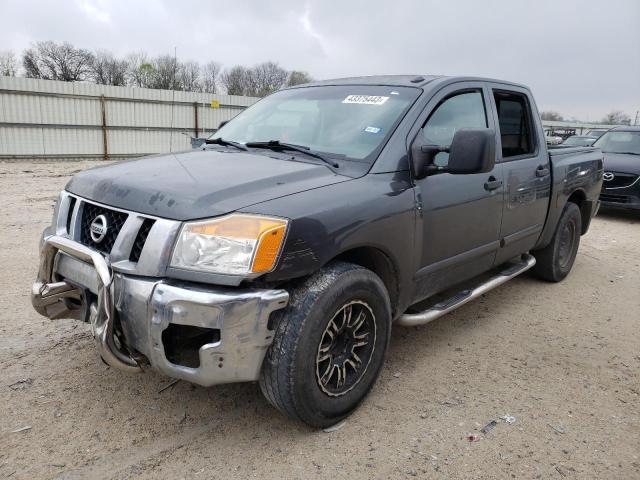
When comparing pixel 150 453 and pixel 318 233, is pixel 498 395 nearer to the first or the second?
pixel 318 233

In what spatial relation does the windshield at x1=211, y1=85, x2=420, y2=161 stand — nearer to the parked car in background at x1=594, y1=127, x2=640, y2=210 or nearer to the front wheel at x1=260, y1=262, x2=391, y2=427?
the front wheel at x1=260, y1=262, x2=391, y2=427

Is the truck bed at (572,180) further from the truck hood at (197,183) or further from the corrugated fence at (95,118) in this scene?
the corrugated fence at (95,118)

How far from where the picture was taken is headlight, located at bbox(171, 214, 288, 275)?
85.8 inches

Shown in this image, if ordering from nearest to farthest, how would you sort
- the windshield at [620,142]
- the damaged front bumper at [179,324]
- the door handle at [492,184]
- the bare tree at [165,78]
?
the damaged front bumper at [179,324]
the door handle at [492,184]
the windshield at [620,142]
the bare tree at [165,78]

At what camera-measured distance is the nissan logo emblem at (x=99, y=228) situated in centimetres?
249

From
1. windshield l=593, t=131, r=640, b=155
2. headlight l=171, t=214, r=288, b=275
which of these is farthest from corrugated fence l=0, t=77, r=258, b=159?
headlight l=171, t=214, r=288, b=275

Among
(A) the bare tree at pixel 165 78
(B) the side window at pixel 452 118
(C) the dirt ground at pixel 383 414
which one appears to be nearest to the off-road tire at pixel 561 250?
(C) the dirt ground at pixel 383 414

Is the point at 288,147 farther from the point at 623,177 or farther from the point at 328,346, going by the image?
the point at 623,177

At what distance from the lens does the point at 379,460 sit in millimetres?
2434

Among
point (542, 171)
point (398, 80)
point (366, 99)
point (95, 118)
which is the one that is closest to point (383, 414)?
point (366, 99)

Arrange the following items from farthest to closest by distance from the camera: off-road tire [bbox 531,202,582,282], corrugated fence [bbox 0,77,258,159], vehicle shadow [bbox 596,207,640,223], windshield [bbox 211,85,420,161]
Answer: corrugated fence [bbox 0,77,258,159] → vehicle shadow [bbox 596,207,640,223] → off-road tire [bbox 531,202,582,282] → windshield [bbox 211,85,420,161]

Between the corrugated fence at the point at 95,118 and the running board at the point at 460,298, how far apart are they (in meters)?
12.2

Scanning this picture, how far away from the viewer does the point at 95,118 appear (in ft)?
57.3

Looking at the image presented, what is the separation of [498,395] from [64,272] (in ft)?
8.27
